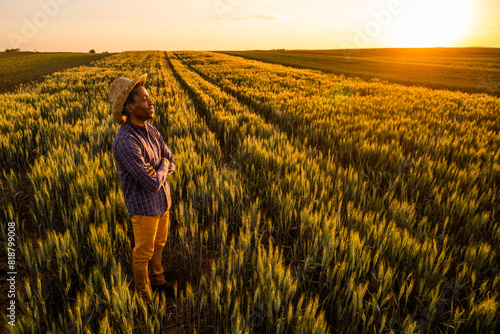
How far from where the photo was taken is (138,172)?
5.52ft

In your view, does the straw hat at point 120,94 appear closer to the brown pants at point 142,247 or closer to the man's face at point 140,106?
the man's face at point 140,106

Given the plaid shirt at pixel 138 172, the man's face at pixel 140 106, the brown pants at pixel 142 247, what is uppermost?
the man's face at pixel 140 106

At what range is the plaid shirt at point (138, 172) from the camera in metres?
1.68

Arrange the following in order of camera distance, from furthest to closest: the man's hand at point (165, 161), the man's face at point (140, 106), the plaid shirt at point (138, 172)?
the man's hand at point (165, 161) < the man's face at point (140, 106) < the plaid shirt at point (138, 172)

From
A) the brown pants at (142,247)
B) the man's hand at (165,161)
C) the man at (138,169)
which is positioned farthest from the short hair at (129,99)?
the brown pants at (142,247)

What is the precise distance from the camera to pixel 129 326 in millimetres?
1333

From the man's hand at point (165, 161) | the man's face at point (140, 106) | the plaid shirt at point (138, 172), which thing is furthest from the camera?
the man's hand at point (165, 161)

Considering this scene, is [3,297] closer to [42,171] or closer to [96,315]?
[96,315]

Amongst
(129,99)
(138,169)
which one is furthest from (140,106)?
(138,169)

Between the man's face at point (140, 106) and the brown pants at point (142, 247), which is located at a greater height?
the man's face at point (140, 106)

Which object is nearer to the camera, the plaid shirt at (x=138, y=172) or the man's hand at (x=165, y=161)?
the plaid shirt at (x=138, y=172)

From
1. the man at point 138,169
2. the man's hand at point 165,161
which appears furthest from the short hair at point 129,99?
the man's hand at point 165,161

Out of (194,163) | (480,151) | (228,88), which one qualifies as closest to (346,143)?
(480,151)

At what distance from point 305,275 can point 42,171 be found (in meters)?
3.42
